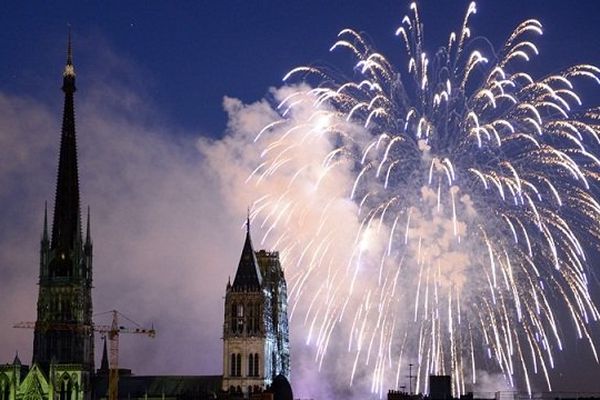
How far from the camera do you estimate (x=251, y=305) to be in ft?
504

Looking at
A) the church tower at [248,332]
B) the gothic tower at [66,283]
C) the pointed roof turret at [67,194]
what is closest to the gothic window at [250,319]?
the church tower at [248,332]

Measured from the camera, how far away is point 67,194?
559 feet

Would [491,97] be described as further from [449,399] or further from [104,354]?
[104,354]

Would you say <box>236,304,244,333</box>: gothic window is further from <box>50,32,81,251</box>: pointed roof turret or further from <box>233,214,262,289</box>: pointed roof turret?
<box>50,32,81,251</box>: pointed roof turret

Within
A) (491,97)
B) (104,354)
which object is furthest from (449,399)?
(104,354)

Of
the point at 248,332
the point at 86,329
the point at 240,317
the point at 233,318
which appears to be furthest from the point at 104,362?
the point at 248,332

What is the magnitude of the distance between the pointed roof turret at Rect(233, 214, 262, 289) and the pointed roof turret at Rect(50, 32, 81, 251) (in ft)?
87.3

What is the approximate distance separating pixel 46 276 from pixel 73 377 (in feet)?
53.0

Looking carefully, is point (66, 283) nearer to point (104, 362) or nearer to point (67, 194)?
point (67, 194)

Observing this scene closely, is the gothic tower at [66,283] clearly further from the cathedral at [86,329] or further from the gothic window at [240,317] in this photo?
the gothic window at [240,317]

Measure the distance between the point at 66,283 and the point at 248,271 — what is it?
28.0 meters

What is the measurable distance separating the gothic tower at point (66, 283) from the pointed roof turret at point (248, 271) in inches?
975

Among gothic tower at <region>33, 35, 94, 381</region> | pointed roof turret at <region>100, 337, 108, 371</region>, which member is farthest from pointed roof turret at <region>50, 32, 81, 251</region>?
pointed roof turret at <region>100, 337, 108, 371</region>

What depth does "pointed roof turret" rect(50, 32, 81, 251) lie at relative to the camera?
168750mm
